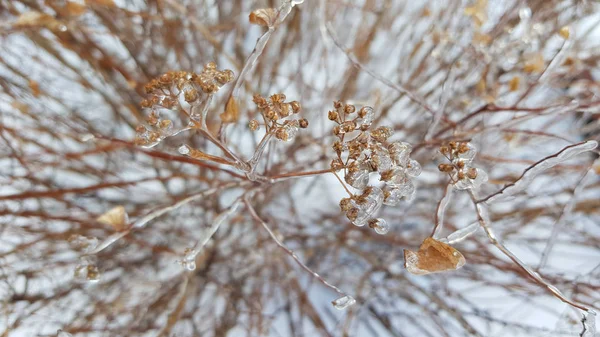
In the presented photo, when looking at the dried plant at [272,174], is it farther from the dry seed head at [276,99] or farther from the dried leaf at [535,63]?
the dry seed head at [276,99]

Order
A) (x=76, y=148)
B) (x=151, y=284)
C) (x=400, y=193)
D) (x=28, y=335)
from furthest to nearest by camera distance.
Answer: (x=76, y=148) → (x=151, y=284) → (x=28, y=335) → (x=400, y=193)

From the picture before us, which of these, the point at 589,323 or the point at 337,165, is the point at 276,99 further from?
the point at 589,323

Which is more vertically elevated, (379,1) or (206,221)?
(379,1)

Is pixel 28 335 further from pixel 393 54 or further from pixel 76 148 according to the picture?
pixel 393 54

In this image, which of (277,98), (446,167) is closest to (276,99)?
(277,98)

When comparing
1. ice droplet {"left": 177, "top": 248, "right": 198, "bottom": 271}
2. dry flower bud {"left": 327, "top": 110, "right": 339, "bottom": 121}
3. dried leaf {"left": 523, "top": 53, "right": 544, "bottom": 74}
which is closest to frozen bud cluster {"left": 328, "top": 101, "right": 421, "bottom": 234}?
dry flower bud {"left": 327, "top": 110, "right": 339, "bottom": 121}

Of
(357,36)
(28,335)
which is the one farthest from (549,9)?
(28,335)

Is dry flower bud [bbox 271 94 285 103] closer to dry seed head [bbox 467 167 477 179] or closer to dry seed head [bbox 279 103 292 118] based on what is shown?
dry seed head [bbox 279 103 292 118]
